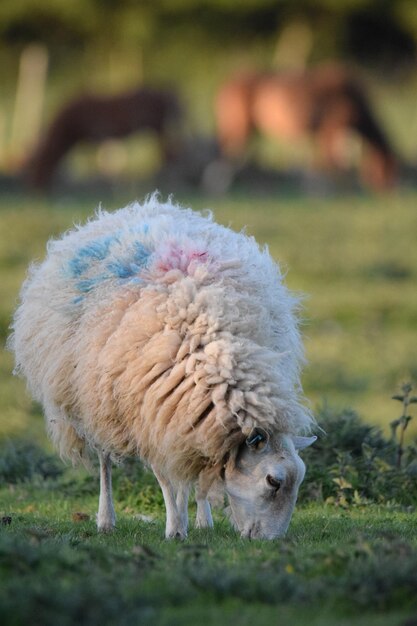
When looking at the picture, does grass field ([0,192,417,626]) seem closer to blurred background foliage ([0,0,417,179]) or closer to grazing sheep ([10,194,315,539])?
grazing sheep ([10,194,315,539])

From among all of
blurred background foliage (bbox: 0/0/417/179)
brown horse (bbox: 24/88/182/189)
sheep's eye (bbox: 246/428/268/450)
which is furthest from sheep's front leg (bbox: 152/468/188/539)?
blurred background foliage (bbox: 0/0/417/179)

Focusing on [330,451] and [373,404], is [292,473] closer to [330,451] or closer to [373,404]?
[330,451]

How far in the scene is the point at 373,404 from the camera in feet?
41.0

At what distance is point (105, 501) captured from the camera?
6.89 m

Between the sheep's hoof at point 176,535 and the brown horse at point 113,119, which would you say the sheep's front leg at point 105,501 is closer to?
the sheep's hoof at point 176,535

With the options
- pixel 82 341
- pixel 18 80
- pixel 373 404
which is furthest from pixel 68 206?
pixel 82 341

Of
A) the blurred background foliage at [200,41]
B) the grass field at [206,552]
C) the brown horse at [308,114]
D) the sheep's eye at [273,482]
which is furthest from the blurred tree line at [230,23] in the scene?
the sheep's eye at [273,482]

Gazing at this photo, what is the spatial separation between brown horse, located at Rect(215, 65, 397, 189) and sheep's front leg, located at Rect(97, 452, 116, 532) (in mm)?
18653

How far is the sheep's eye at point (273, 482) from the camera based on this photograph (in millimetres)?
6098

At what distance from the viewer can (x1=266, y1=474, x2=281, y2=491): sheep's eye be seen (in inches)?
→ 240

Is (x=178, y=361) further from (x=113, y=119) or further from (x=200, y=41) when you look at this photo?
(x=200, y=41)

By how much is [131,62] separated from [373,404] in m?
24.1

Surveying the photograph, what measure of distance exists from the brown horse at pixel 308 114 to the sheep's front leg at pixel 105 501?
61.2 feet

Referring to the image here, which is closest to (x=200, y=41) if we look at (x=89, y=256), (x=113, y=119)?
(x=113, y=119)
